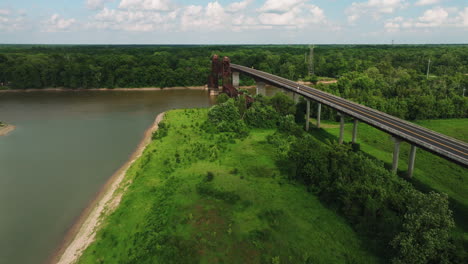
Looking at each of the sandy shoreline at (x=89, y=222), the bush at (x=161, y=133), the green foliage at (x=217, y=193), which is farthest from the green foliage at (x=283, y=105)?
the sandy shoreline at (x=89, y=222)

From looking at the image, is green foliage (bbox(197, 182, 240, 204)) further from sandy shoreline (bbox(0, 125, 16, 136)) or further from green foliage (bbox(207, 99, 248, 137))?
sandy shoreline (bbox(0, 125, 16, 136))

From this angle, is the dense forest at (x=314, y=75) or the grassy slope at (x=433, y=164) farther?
the dense forest at (x=314, y=75)

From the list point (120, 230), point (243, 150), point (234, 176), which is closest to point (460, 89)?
point (243, 150)

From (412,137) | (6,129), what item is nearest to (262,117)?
(412,137)

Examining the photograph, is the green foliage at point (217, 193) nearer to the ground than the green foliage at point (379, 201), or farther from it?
nearer to the ground

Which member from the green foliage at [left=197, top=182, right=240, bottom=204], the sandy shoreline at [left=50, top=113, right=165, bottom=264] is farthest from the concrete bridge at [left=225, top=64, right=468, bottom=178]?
the sandy shoreline at [left=50, top=113, right=165, bottom=264]

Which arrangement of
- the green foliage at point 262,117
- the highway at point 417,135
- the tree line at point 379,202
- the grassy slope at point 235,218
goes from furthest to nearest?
the green foliage at point 262,117 < the highway at point 417,135 < the grassy slope at point 235,218 < the tree line at point 379,202

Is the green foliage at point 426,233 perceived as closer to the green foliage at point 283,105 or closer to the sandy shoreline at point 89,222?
the sandy shoreline at point 89,222

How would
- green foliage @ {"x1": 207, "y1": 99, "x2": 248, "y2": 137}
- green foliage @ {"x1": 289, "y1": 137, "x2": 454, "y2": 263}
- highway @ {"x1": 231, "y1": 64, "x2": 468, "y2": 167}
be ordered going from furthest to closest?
green foliage @ {"x1": 207, "y1": 99, "x2": 248, "y2": 137}, highway @ {"x1": 231, "y1": 64, "x2": 468, "y2": 167}, green foliage @ {"x1": 289, "y1": 137, "x2": 454, "y2": 263}

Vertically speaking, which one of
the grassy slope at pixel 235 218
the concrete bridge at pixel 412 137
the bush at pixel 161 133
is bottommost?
the grassy slope at pixel 235 218
